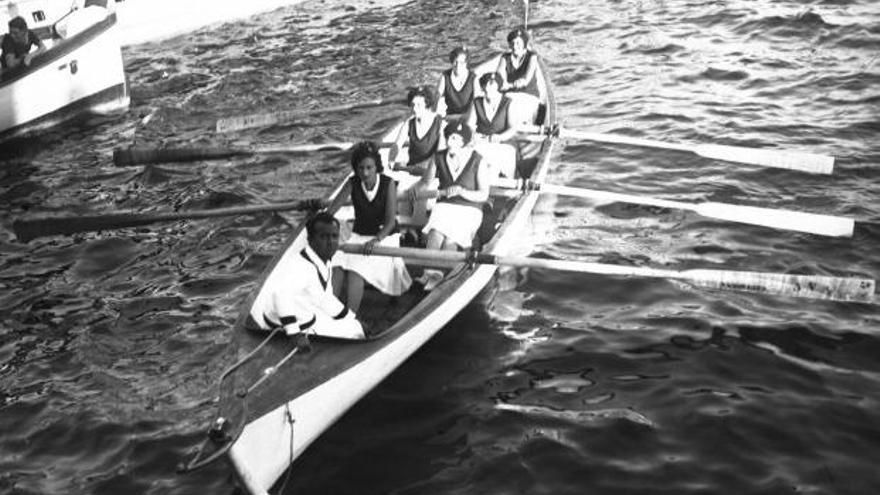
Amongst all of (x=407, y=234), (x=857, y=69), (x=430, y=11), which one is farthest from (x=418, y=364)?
(x=430, y=11)

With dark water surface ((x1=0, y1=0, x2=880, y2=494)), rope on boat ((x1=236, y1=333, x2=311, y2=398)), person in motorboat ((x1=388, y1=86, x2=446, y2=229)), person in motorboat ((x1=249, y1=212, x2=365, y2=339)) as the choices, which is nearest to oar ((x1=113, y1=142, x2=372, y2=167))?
dark water surface ((x1=0, y1=0, x2=880, y2=494))

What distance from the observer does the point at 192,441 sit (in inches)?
305

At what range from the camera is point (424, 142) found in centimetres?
1126

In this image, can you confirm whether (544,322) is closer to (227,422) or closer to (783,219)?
(783,219)

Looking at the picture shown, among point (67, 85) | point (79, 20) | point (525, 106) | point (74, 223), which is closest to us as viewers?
point (74, 223)

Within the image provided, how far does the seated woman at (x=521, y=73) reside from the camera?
14.4 meters

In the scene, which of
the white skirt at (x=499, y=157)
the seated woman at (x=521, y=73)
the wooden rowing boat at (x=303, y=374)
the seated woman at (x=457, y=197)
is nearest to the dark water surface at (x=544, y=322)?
the wooden rowing boat at (x=303, y=374)

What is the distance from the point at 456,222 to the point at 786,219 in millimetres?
3936

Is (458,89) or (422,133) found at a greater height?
(458,89)

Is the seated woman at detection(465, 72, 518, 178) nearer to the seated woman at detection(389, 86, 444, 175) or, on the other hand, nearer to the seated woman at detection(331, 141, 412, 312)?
the seated woman at detection(389, 86, 444, 175)

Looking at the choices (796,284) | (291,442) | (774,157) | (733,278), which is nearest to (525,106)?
(774,157)

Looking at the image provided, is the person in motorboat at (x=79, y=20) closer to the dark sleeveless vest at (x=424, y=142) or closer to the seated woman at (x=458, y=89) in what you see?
the seated woman at (x=458, y=89)

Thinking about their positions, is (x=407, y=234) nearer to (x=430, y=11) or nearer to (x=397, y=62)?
(x=397, y=62)

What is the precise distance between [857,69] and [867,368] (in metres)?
11.3
